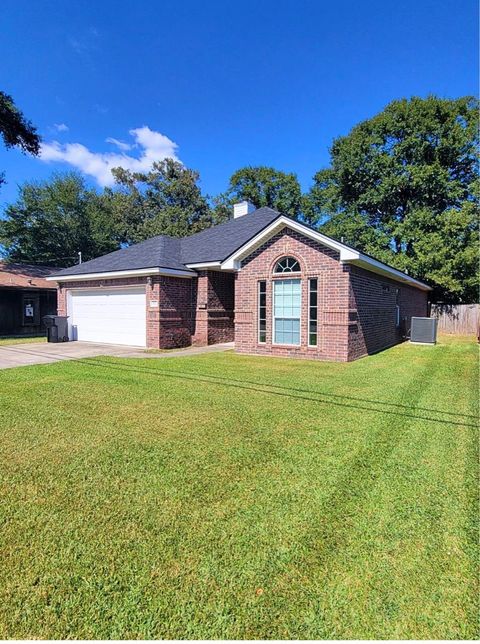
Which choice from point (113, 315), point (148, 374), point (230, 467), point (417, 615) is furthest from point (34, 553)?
point (113, 315)

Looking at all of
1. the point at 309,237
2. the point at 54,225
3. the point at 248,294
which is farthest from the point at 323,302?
the point at 54,225

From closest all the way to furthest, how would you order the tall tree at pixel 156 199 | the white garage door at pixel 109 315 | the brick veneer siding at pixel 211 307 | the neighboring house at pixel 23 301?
the white garage door at pixel 109 315 < the brick veneer siding at pixel 211 307 < the neighboring house at pixel 23 301 < the tall tree at pixel 156 199

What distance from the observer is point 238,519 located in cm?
279

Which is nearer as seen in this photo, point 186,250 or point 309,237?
point 309,237

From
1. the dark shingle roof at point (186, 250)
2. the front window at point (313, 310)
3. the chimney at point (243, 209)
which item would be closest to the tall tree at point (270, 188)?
the chimney at point (243, 209)

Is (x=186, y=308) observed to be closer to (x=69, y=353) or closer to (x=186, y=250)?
(x=186, y=250)

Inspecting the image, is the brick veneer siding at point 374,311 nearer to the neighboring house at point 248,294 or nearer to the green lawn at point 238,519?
the neighboring house at point 248,294

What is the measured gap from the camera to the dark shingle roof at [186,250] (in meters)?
13.7

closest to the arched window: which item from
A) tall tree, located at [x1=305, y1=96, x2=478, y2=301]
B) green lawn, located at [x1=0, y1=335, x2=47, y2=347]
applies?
green lawn, located at [x1=0, y1=335, x2=47, y2=347]

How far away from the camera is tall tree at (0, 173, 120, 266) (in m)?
30.1

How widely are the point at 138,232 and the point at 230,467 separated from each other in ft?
120

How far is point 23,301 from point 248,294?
15426mm

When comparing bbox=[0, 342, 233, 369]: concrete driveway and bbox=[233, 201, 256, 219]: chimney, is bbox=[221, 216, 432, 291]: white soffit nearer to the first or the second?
bbox=[0, 342, 233, 369]: concrete driveway

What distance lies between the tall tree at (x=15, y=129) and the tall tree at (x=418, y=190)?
67.4ft
